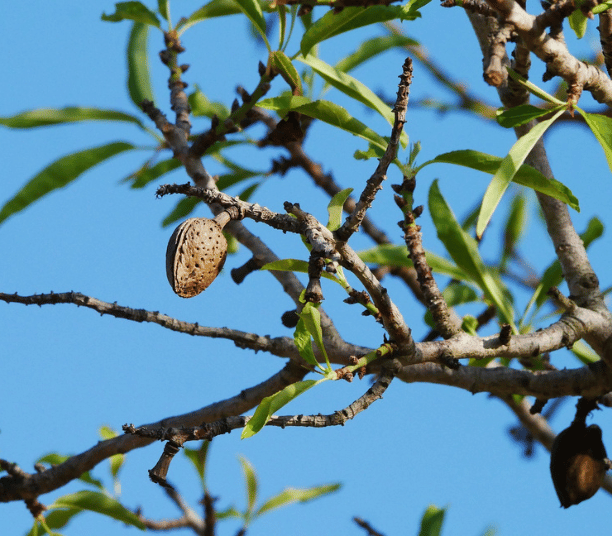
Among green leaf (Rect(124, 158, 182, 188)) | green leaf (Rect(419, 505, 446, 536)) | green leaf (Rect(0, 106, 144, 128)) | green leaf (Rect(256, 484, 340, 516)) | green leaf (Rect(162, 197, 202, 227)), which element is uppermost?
green leaf (Rect(0, 106, 144, 128))

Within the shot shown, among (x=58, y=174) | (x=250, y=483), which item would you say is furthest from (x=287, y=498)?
(x=58, y=174)

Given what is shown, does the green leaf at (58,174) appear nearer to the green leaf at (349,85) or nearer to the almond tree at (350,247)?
the almond tree at (350,247)

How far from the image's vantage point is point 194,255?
1071 mm

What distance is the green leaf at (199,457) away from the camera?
7.99ft

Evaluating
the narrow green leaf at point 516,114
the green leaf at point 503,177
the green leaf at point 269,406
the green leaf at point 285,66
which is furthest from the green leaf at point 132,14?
the green leaf at point 269,406

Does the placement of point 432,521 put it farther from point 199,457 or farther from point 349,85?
point 349,85

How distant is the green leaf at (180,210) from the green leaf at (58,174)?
0.89ft

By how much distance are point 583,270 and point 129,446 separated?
49.5 inches

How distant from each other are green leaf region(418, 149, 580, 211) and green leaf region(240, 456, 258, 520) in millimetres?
1688

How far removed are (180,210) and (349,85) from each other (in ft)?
3.08

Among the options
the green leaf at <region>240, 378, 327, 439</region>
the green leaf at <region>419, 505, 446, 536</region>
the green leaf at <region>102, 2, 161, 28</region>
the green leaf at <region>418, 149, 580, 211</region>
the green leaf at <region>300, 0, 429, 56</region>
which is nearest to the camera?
the green leaf at <region>240, 378, 327, 439</region>

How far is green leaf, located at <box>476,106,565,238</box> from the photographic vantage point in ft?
3.62

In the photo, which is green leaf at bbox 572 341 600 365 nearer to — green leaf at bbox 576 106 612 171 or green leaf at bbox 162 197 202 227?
green leaf at bbox 576 106 612 171

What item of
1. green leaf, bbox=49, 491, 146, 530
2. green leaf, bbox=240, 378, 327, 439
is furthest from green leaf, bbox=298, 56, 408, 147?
green leaf, bbox=49, 491, 146, 530
